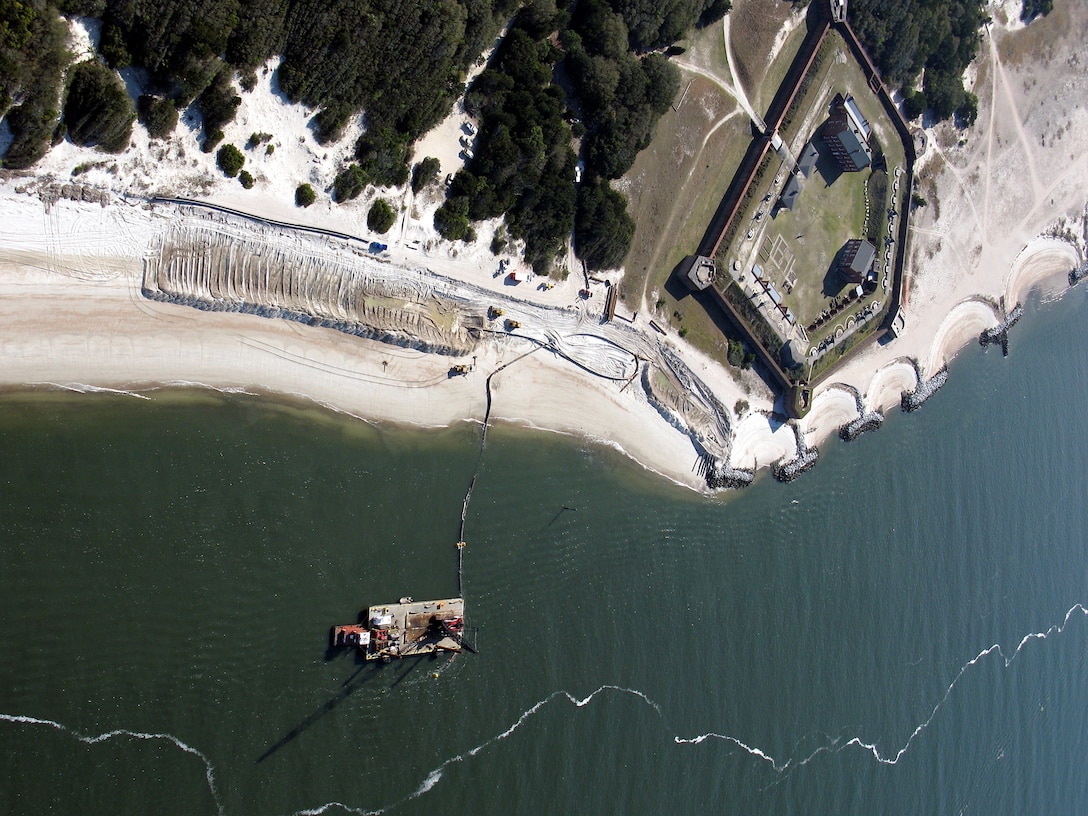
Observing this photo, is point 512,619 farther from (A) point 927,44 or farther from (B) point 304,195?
(A) point 927,44

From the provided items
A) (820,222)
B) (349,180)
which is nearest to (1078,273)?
(820,222)

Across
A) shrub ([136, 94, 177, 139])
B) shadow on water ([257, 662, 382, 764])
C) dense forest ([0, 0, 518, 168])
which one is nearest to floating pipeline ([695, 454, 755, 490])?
shadow on water ([257, 662, 382, 764])

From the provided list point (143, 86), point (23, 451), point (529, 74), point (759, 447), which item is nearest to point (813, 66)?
point (529, 74)

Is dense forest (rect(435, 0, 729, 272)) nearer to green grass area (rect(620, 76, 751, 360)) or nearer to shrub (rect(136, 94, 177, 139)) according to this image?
green grass area (rect(620, 76, 751, 360))

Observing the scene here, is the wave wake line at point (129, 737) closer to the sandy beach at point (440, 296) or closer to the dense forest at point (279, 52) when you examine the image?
the sandy beach at point (440, 296)

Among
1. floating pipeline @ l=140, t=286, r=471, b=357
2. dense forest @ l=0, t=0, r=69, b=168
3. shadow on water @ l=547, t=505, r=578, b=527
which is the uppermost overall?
dense forest @ l=0, t=0, r=69, b=168

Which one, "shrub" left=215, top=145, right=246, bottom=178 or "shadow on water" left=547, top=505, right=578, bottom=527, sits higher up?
"shrub" left=215, top=145, right=246, bottom=178
